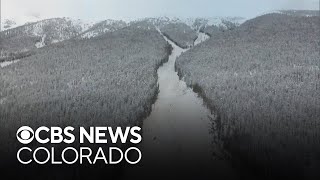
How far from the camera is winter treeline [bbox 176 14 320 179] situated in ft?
124

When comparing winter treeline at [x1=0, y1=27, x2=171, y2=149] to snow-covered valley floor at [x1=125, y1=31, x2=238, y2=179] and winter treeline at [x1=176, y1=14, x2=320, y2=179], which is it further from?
winter treeline at [x1=176, y1=14, x2=320, y2=179]

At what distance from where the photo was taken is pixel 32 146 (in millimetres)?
33938

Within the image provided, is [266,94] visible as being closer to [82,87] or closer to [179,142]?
[179,142]

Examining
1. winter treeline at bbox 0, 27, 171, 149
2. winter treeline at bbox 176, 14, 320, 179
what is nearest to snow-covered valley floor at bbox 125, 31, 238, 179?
winter treeline at bbox 176, 14, 320, 179

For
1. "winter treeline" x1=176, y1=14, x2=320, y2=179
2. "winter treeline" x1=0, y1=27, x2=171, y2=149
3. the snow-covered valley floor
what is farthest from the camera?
"winter treeline" x1=0, y1=27, x2=171, y2=149

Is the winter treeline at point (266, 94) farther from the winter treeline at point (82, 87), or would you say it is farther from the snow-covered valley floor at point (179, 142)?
the winter treeline at point (82, 87)

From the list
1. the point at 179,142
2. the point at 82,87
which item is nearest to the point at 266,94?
the point at 179,142

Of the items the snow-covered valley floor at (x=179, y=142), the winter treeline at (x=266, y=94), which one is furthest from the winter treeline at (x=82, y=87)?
the winter treeline at (x=266, y=94)

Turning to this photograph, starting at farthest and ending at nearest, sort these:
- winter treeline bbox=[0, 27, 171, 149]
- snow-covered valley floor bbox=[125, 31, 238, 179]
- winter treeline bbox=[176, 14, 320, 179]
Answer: winter treeline bbox=[0, 27, 171, 149] < winter treeline bbox=[176, 14, 320, 179] < snow-covered valley floor bbox=[125, 31, 238, 179]

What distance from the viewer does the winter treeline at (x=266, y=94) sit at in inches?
1490

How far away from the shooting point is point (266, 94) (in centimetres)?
6738

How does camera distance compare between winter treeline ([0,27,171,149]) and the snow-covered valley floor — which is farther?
winter treeline ([0,27,171,149])

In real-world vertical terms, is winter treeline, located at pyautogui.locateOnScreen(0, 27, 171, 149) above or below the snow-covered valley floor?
below

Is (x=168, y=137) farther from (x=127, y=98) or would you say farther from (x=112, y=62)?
(x=112, y=62)
